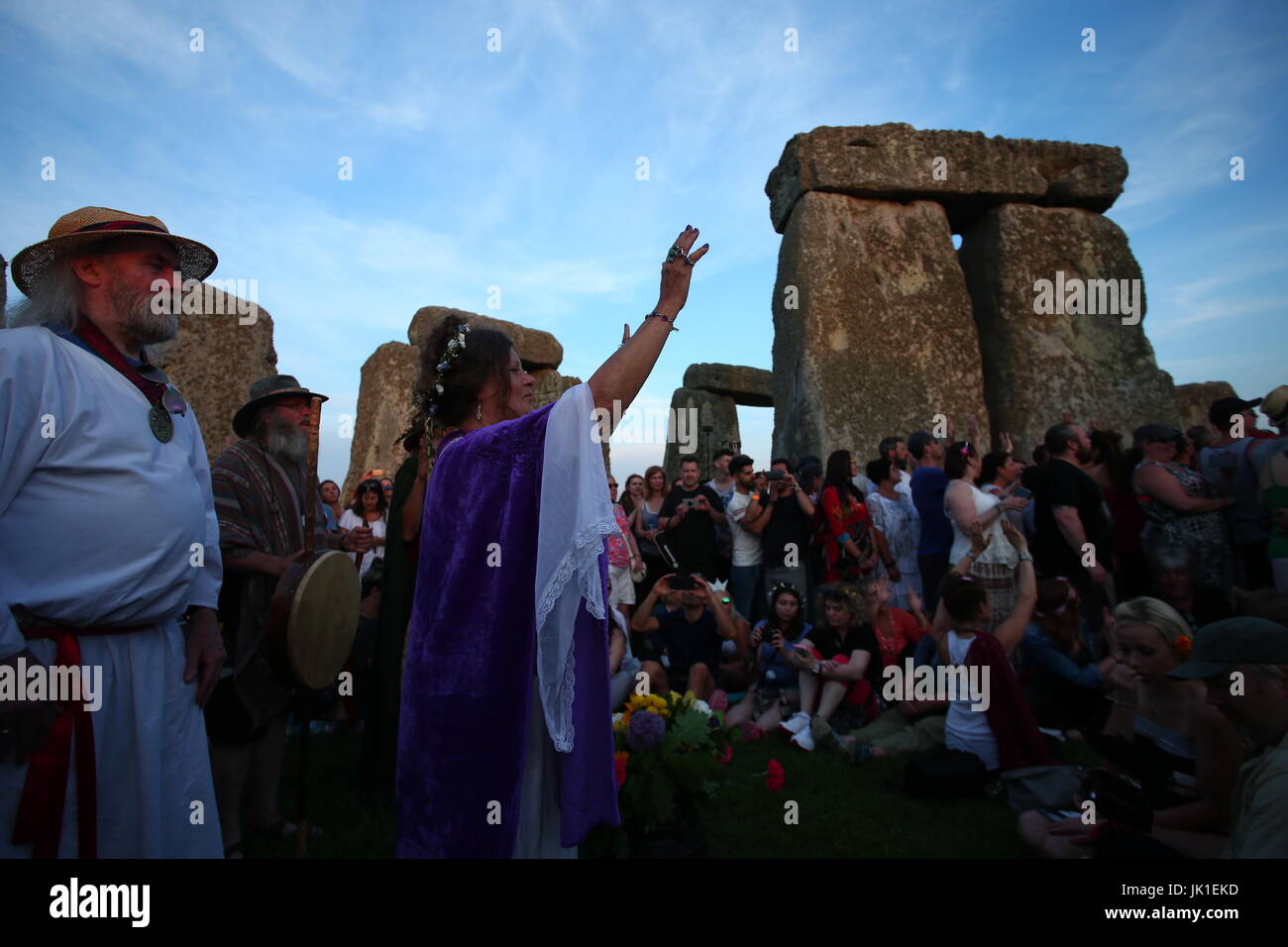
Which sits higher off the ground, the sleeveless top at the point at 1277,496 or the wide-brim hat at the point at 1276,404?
the wide-brim hat at the point at 1276,404

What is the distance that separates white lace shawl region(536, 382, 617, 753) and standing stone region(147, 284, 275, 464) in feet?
18.0

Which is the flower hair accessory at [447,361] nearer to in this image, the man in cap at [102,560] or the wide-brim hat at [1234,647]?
the man in cap at [102,560]

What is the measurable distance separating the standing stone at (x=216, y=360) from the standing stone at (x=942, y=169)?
242 inches

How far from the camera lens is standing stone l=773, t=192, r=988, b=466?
823 centimetres

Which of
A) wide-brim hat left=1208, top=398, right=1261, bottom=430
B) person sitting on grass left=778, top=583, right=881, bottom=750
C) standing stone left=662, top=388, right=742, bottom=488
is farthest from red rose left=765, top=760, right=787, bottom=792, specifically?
standing stone left=662, top=388, right=742, bottom=488

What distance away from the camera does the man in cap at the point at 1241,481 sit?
15.5 ft

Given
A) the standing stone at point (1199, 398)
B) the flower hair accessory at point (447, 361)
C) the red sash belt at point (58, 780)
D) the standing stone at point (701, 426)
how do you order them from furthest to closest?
the standing stone at point (701, 426) → the standing stone at point (1199, 398) → the flower hair accessory at point (447, 361) → the red sash belt at point (58, 780)

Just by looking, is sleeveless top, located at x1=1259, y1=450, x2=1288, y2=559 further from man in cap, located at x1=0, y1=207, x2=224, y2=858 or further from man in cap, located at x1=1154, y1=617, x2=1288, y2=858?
man in cap, located at x1=0, y1=207, x2=224, y2=858

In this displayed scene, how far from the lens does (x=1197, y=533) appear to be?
4734 millimetres

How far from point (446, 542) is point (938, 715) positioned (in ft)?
12.5

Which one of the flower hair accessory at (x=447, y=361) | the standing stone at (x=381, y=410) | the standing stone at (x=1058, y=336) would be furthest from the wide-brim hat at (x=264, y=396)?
the standing stone at (x=381, y=410)
